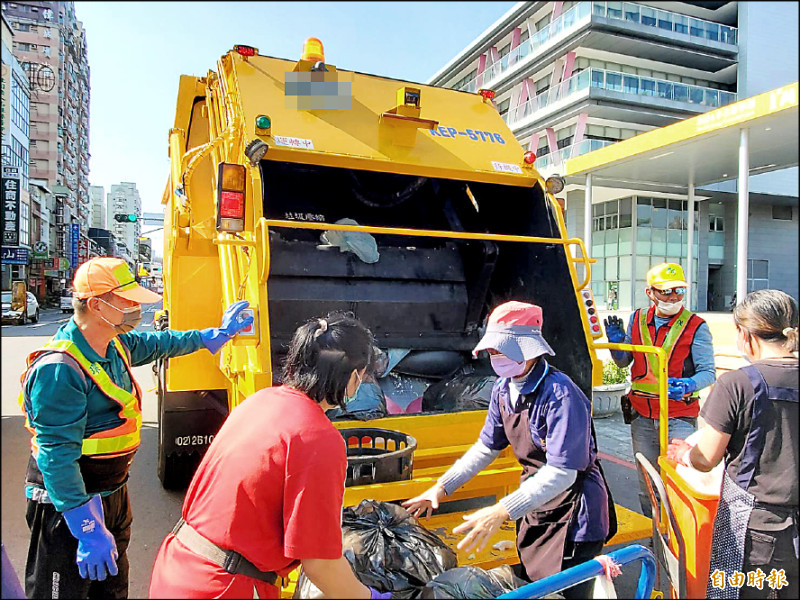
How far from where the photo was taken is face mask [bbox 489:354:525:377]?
6.41ft

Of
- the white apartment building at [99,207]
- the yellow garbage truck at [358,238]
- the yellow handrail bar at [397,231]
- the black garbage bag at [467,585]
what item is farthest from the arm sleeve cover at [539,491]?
the white apartment building at [99,207]

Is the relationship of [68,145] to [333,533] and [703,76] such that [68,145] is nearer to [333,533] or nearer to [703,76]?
[703,76]

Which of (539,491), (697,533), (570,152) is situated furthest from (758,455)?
(570,152)

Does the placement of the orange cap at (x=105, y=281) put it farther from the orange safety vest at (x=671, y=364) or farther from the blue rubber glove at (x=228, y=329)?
the orange safety vest at (x=671, y=364)

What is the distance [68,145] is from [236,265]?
212ft

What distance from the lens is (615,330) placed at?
142 inches

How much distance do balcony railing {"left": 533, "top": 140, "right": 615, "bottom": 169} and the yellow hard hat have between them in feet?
70.6


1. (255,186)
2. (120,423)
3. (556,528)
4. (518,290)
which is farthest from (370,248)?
(556,528)

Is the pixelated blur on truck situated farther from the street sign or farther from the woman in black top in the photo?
the street sign

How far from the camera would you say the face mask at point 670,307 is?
3.28m

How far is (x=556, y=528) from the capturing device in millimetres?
1952

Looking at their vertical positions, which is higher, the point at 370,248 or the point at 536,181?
the point at 536,181

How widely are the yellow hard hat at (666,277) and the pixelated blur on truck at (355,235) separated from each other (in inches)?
15.4

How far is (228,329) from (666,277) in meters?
2.38
